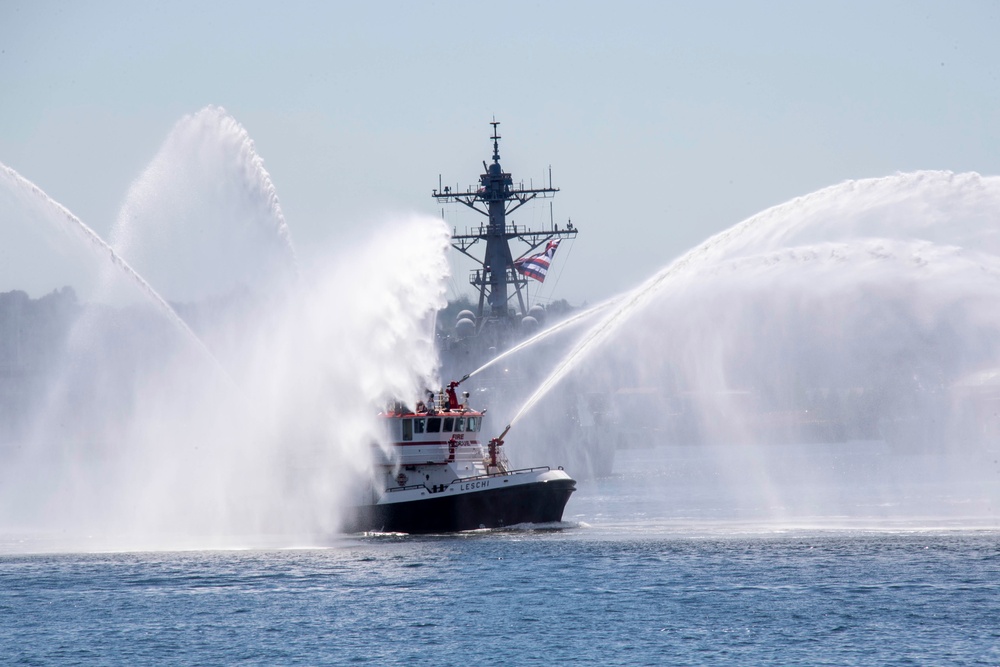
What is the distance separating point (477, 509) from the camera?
1783 inches

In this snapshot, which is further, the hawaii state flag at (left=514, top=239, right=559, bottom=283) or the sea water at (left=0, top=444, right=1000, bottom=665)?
the hawaii state flag at (left=514, top=239, right=559, bottom=283)

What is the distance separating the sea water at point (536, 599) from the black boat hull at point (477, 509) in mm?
533

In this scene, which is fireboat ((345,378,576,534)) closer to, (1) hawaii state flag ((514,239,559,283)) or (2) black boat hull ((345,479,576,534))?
(2) black boat hull ((345,479,576,534))

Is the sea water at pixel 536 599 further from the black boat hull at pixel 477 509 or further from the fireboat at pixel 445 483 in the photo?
the fireboat at pixel 445 483

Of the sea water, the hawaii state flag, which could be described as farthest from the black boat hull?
the hawaii state flag

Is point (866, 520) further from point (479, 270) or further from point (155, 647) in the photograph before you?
point (479, 270)

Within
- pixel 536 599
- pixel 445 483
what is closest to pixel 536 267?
pixel 445 483

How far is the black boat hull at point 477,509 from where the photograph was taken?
45188mm

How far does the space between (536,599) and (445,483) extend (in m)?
14.4

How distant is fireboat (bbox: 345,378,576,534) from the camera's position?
4525 centimetres

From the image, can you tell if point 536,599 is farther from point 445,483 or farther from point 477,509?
point 445,483

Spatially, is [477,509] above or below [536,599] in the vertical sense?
above

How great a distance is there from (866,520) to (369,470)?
66.4 feet

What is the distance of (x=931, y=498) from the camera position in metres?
65.3
